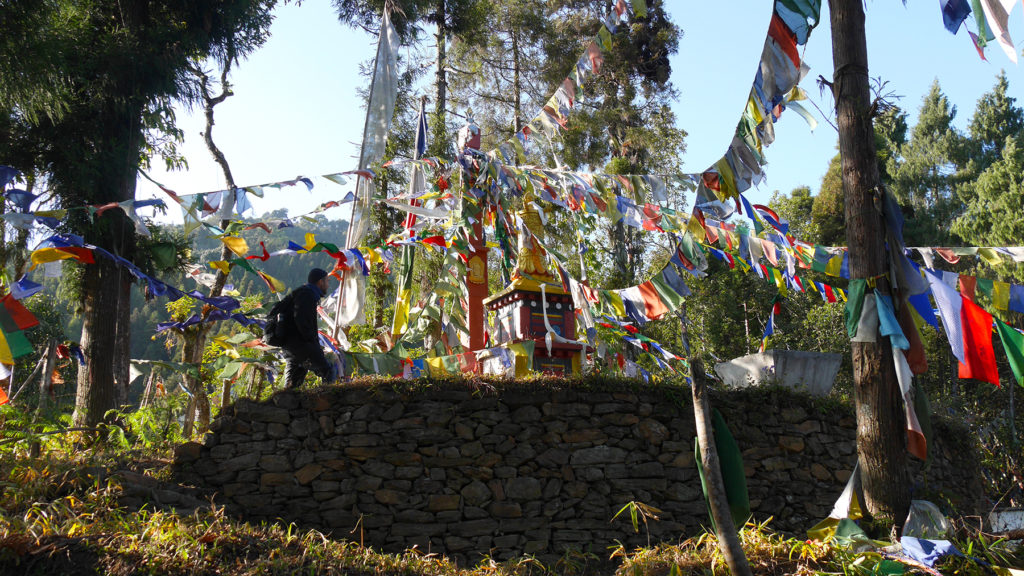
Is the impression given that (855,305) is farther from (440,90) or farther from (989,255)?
(440,90)

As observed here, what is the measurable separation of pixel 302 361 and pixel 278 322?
0.46 m

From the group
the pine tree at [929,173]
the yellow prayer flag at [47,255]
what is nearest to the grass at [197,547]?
the yellow prayer flag at [47,255]

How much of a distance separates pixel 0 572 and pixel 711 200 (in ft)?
18.6

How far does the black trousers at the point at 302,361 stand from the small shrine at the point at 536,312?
2.17 m

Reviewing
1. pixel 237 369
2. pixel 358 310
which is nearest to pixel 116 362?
pixel 237 369

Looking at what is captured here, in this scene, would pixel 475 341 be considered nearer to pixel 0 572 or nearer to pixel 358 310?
pixel 358 310

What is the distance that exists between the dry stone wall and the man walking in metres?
0.22

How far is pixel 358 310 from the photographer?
808 cm

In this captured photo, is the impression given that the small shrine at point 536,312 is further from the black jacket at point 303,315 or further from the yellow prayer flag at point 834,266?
the yellow prayer flag at point 834,266

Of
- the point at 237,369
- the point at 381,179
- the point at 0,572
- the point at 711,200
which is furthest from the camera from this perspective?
the point at 381,179

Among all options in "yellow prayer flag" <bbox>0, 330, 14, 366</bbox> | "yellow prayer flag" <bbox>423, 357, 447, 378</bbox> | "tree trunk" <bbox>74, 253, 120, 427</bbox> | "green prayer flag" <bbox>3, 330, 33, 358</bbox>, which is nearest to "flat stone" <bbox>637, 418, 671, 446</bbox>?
"yellow prayer flag" <bbox>423, 357, 447, 378</bbox>

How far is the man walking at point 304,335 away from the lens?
6.30 m

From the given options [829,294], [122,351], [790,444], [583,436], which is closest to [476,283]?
[583,436]

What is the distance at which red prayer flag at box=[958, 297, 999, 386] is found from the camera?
16.2 ft
